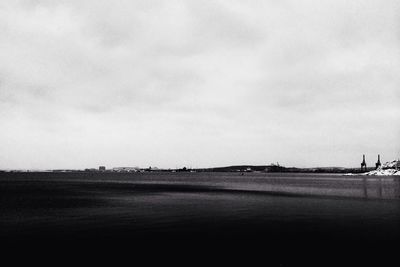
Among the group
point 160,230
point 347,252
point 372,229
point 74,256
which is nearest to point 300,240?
point 347,252

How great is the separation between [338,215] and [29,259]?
121 feet

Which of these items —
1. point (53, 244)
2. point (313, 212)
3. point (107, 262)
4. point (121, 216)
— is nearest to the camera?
point (107, 262)

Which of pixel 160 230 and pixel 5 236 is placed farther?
pixel 160 230

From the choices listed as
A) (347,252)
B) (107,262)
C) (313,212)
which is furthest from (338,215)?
(107,262)

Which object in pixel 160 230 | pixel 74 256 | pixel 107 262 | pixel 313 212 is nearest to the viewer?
pixel 107 262

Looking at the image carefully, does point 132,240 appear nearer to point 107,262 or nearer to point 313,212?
point 107,262

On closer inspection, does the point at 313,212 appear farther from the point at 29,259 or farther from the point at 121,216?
the point at 29,259

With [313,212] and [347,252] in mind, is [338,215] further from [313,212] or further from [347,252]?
[347,252]

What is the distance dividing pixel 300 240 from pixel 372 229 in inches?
410

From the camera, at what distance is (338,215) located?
150ft

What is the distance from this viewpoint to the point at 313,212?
161ft

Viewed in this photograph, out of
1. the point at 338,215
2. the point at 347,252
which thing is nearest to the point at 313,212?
the point at 338,215

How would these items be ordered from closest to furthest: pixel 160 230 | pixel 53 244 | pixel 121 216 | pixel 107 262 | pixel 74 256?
pixel 107 262 → pixel 74 256 → pixel 53 244 → pixel 160 230 → pixel 121 216

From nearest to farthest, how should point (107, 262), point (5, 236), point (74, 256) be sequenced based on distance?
1. point (107, 262)
2. point (74, 256)
3. point (5, 236)
